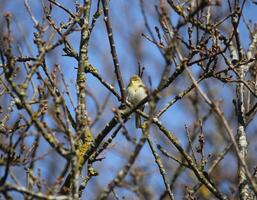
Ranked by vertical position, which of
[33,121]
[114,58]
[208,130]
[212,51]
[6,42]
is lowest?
[33,121]

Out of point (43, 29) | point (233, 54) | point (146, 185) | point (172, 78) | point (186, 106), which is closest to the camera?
point (43, 29)

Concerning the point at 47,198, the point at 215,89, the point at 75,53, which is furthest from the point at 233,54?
the point at 215,89

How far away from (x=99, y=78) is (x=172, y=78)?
0.86 meters

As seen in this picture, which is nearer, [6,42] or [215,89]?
[6,42]

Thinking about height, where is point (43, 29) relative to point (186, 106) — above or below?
below

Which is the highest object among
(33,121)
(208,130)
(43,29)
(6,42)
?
(208,130)

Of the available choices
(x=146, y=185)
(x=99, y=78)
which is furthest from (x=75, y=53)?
(x=146, y=185)

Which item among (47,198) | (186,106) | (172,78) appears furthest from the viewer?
(186,106)

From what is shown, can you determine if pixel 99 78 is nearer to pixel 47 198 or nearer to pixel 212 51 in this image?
pixel 212 51

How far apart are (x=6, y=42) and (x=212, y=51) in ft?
4.94

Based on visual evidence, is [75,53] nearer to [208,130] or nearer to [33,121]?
[33,121]

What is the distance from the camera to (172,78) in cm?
337

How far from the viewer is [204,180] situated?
3.55 metres

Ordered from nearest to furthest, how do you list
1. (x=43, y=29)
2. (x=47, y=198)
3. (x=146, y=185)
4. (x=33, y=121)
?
1. (x=47, y=198)
2. (x=33, y=121)
3. (x=43, y=29)
4. (x=146, y=185)
